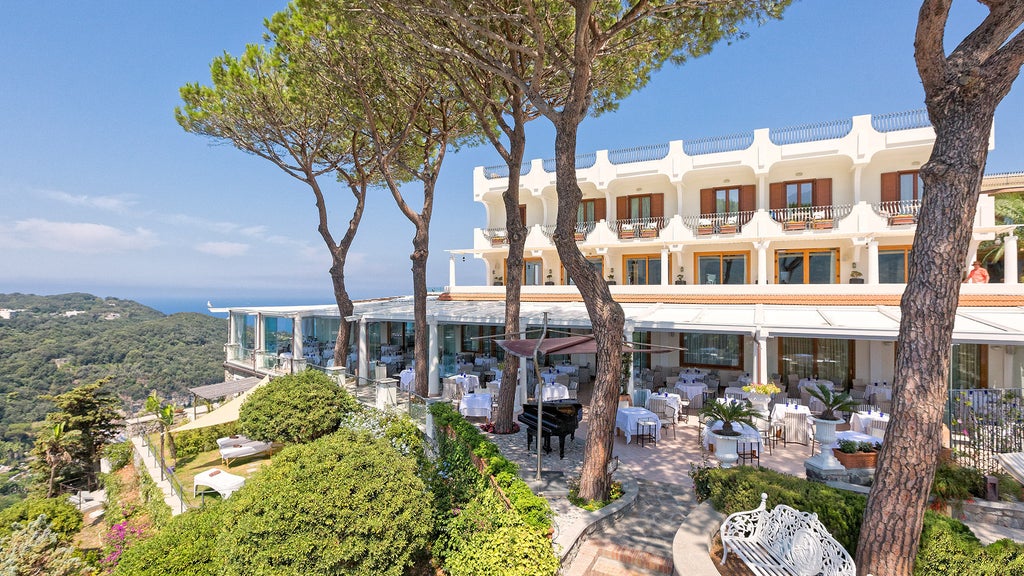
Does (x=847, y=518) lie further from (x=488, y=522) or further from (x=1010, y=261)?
(x=1010, y=261)

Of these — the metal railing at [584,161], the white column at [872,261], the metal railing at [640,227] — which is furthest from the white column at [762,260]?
the metal railing at [584,161]

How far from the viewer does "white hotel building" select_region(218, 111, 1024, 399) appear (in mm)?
13438

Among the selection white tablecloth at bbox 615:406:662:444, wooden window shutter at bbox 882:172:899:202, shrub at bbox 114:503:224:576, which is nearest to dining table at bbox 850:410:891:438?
white tablecloth at bbox 615:406:662:444

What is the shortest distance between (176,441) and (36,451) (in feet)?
21.1

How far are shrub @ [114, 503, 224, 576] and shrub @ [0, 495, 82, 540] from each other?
8.17m

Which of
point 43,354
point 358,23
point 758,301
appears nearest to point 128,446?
point 358,23

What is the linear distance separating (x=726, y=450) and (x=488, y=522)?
16.3ft

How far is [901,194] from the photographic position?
16656mm

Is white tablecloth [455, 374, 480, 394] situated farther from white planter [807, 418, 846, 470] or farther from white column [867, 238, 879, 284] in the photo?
white column [867, 238, 879, 284]

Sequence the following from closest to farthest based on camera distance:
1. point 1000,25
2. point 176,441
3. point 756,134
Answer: point 1000,25
point 176,441
point 756,134

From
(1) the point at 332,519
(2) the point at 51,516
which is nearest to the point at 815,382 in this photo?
(1) the point at 332,519

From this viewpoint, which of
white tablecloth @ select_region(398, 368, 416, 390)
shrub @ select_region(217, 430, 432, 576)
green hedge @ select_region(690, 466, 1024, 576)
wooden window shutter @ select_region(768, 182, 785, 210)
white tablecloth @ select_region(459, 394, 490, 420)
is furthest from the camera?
wooden window shutter @ select_region(768, 182, 785, 210)

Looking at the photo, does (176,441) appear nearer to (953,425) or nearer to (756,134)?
(953,425)

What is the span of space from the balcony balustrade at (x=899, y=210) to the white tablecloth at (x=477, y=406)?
15.3 metres
